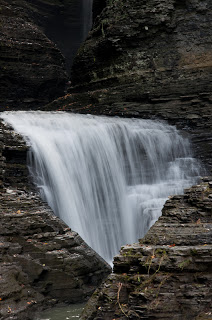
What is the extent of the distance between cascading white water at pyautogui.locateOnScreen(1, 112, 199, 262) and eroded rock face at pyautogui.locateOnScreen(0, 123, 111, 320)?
1.69m

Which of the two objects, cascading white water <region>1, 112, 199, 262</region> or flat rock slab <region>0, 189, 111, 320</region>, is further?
cascading white water <region>1, 112, 199, 262</region>

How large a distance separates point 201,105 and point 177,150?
2.16 meters

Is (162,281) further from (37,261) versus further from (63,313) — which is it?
(37,261)

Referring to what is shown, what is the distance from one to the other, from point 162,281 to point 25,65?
662 inches

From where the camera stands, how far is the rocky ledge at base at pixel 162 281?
605 cm

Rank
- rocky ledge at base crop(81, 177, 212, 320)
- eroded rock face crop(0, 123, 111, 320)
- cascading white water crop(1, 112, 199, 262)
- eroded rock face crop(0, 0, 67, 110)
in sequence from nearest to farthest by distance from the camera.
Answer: rocky ledge at base crop(81, 177, 212, 320)
eroded rock face crop(0, 123, 111, 320)
cascading white water crop(1, 112, 199, 262)
eroded rock face crop(0, 0, 67, 110)

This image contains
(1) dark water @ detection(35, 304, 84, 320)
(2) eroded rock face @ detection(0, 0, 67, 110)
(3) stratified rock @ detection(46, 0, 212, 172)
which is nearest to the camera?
(1) dark water @ detection(35, 304, 84, 320)

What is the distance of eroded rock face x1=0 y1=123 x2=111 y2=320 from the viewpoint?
7781mm

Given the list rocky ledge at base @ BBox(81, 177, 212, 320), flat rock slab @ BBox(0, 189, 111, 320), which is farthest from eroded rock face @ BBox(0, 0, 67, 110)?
rocky ledge at base @ BBox(81, 177, 212, 320)

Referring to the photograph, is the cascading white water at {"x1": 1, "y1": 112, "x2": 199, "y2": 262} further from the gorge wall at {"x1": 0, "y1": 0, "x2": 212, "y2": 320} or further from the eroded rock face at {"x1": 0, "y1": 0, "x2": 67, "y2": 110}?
the eroded rock face at {"x1": 0, "y1": 0, "x2": 67, "y2": 110}

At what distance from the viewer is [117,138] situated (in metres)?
14.8

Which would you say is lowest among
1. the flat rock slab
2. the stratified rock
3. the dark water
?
the dark water

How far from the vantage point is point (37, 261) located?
329 inches

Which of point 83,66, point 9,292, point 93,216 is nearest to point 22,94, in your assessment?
point 83,66
